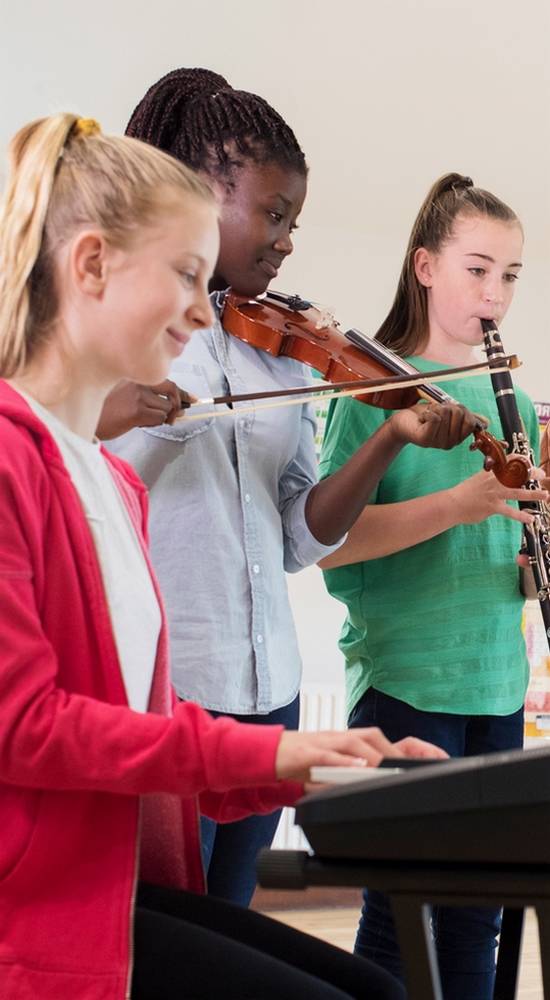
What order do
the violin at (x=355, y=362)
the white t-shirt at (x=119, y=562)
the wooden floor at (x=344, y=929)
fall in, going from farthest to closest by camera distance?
the wooden floor at (x=344, y=929)
the violin at (x=355, y=362)
the white t-shirt at (x=119, y=562)

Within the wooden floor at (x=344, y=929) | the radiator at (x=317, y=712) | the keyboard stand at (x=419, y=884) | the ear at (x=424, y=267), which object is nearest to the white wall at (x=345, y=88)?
the radiator at (x=317, y=712)

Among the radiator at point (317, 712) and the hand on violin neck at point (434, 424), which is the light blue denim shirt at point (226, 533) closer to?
the hand on violin neck at point (434, 424)

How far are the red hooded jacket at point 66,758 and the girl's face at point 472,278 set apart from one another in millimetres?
1066

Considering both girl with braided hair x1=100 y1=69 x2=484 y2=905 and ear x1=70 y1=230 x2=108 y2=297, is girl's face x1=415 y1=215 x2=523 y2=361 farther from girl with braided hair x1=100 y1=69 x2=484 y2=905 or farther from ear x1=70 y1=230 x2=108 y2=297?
ear x1=70 y1=230 x2=108 y2=297

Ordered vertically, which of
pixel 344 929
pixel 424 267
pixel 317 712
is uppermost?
pixel 424 267

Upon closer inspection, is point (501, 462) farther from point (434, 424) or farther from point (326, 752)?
point (326, 752)

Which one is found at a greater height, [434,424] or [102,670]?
[434,424]

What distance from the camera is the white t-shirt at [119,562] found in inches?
36.5

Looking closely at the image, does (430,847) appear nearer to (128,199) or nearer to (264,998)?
(264,998)

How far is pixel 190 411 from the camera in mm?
1438

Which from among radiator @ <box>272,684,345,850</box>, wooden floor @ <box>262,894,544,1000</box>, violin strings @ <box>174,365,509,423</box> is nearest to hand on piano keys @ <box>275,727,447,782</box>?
violin strings @ <box>174,365,509,423</box>

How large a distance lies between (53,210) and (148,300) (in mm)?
118

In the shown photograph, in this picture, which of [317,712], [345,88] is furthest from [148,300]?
[317,712]

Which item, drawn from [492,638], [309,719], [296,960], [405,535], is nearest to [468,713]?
[492,638]
